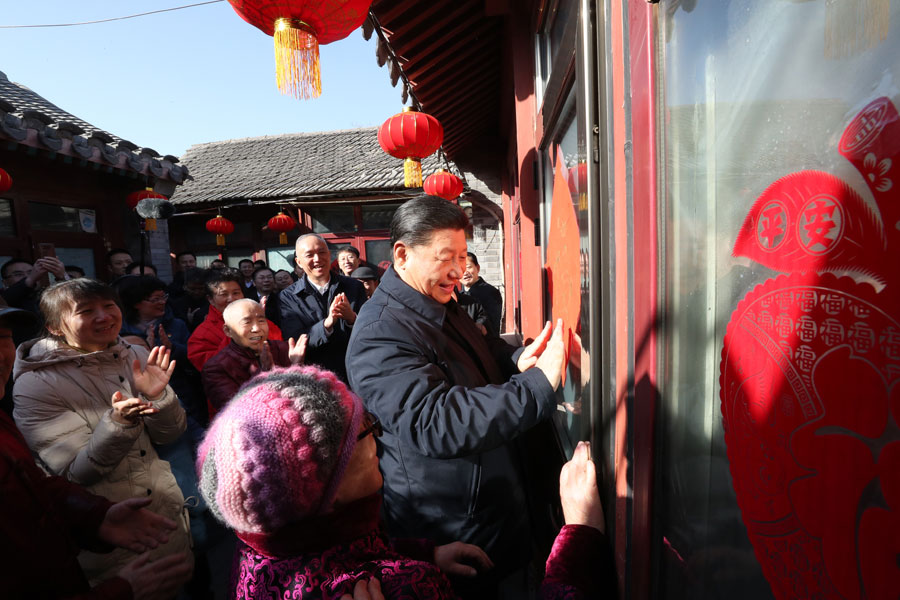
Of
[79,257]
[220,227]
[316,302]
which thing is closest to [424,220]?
[316,302]

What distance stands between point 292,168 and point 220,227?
9.74ft

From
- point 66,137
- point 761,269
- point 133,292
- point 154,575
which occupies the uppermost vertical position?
point 66,137

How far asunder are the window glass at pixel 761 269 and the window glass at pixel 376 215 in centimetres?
984

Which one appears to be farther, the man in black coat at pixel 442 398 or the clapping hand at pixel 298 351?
the clapping hand at pixel 298 351

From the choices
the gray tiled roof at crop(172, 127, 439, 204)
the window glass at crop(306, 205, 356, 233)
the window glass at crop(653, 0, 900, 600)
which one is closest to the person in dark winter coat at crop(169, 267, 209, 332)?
the window glass at crop(653, 0, 900, 600)

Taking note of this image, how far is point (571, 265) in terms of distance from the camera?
1427 mm

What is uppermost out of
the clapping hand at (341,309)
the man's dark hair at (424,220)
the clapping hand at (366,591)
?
the man's dark hair at (424,220)

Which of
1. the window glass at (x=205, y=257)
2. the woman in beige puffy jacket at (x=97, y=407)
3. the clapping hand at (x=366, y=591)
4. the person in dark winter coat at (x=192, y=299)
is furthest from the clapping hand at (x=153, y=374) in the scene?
the window glass at (x=205, y=257)

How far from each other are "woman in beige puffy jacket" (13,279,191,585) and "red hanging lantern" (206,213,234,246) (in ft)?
28.6

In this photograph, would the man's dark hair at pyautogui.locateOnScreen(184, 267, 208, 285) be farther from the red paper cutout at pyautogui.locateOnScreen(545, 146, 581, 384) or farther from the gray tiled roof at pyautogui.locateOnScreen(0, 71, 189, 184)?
the red paper cutout at pyautogui.locateOnScreen(545, 146, 581, 384)

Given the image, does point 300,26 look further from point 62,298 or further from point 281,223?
point 281,223

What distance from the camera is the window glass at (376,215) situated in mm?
10281

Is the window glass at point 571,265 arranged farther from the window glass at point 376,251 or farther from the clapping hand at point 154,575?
the window glass at point 376,251

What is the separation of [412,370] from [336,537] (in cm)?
42
